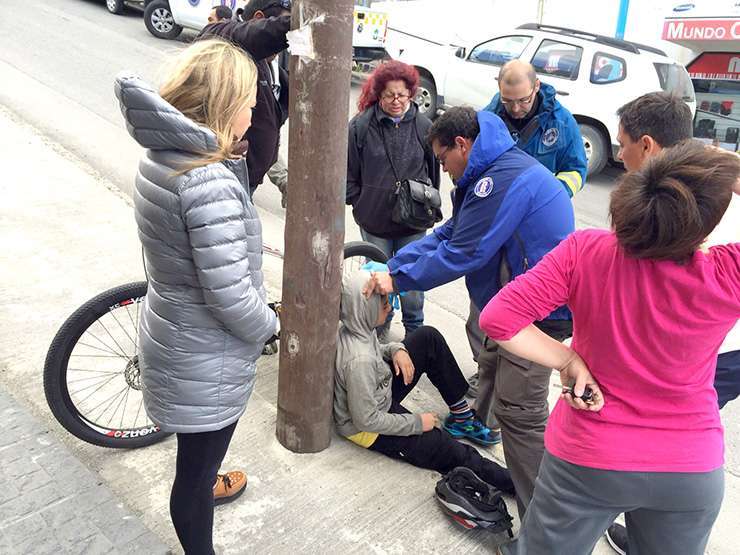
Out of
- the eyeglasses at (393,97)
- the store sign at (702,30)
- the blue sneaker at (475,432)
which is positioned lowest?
the blue sneaker at (475,432)

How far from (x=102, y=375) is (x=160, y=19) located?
11.0 metres

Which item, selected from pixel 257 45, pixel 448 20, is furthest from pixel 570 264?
pixel 448 20

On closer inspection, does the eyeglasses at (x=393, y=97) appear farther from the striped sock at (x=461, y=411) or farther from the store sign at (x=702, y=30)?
the store sign at (x=702, y=30)

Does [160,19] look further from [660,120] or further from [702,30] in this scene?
[660,120]

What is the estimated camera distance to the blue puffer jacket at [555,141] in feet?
12.7

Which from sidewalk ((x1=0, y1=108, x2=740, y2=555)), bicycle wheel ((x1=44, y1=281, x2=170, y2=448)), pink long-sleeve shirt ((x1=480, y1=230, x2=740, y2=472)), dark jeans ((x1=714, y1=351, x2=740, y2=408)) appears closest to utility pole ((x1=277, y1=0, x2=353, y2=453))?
sidewalk ((x1=0, y1=108, x2=740, y2=555))

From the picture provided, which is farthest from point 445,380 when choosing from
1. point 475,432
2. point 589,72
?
point 589,72

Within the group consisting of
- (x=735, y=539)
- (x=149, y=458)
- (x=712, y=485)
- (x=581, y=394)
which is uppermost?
(x=581, y=394)

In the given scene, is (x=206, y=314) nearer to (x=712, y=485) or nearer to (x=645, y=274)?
(x=645, y=274)

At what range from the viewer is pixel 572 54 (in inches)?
365

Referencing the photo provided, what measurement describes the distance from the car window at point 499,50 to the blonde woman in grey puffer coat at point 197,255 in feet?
28.0

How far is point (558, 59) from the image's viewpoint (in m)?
9.37

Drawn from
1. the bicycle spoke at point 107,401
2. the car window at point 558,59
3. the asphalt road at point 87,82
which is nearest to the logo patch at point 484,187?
the bicycle spoke at point 107,401

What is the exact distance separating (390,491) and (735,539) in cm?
152
